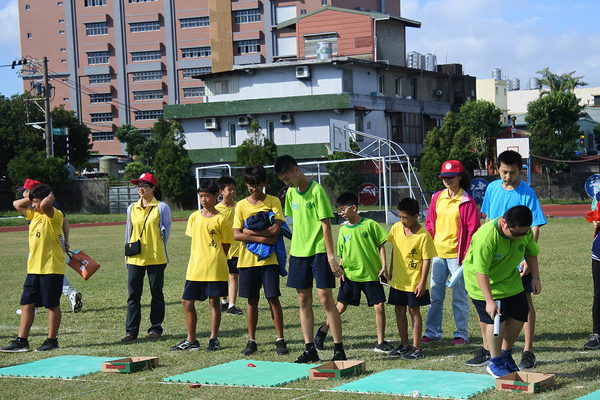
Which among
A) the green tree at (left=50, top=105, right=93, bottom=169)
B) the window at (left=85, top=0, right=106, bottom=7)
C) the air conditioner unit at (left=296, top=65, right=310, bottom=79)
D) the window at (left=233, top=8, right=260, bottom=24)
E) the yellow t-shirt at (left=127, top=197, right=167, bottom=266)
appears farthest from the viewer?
the window at (left=85, top=0, right=106, bottom=7)

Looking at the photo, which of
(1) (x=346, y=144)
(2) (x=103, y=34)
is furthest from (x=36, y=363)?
(2) (x=103, y=34)

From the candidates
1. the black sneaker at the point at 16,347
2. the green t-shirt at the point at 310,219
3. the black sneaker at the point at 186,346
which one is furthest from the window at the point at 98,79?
the green t-shirt at the point at 310,219

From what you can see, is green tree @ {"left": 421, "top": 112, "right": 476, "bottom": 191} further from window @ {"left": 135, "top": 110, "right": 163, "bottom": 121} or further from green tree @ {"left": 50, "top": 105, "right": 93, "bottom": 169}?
window @ {"left": 135, "top": 110, "right": 163, "bottom": 121}

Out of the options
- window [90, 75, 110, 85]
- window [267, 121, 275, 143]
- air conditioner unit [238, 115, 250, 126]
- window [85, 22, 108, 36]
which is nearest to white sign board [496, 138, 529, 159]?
window [267, 121, 275, 143]

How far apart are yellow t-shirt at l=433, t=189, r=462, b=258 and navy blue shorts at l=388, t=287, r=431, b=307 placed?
58 centimetres

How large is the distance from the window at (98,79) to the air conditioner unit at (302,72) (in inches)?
→ 1536

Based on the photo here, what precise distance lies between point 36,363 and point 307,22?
50933 mm

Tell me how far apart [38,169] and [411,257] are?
42.3 m

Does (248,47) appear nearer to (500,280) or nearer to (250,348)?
(250,348)

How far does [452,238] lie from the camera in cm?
733

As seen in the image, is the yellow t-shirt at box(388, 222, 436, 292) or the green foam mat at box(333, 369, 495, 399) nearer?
the green foam mat at box(333, 369, 495, 399)

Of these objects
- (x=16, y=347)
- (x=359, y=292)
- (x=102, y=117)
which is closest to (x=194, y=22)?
(x=102, y=117)

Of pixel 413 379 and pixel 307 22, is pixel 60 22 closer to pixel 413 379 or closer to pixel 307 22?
pixel 307 22

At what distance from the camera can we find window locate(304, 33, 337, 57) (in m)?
54.1
